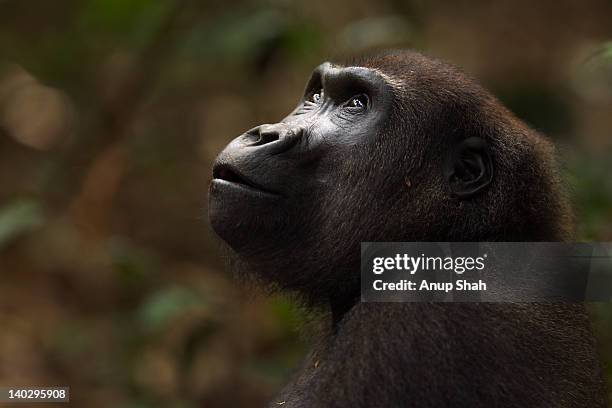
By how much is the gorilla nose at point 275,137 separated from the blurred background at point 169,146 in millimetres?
878

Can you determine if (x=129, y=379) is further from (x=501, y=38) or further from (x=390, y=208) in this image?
(x=501, y=38)

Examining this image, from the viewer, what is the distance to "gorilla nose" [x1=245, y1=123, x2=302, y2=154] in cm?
399

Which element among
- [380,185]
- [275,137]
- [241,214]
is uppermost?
[275,137]

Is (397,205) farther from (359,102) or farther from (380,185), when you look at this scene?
(359,102)

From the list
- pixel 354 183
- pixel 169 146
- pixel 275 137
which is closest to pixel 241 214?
pixel 275 137

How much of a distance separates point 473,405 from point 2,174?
8.64 meters

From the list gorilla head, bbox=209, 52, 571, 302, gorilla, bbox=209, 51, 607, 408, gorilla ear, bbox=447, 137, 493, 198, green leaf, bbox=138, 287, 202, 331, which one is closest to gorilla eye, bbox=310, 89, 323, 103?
gorilla, bbox=209, 51, 607, 408

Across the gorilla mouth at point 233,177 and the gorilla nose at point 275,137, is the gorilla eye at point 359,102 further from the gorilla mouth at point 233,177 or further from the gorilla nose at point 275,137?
the gorilla mouth at point 233,177

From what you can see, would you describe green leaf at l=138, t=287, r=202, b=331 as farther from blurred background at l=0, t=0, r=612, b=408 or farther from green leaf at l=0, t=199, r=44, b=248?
green leaf at l=0, t=199, r=44, b=248

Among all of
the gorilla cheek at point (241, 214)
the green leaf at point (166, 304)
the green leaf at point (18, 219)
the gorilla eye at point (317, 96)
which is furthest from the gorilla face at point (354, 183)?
the green leaf at point (18, 219)

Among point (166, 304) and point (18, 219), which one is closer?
point (166, 304)

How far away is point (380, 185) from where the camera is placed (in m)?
3.98

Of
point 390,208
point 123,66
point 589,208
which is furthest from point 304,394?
point 123,66

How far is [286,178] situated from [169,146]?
583 cm
